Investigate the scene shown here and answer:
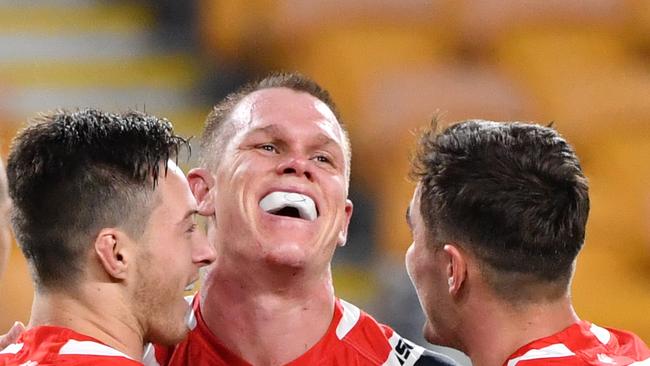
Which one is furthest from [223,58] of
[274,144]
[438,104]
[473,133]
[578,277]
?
[473,133]

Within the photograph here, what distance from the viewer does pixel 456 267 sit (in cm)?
239

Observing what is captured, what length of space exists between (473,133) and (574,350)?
0.53 meters

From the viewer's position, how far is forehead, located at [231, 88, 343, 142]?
275cm

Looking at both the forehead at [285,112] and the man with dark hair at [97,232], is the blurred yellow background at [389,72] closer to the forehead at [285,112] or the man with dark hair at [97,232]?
the forehead at [285,112]

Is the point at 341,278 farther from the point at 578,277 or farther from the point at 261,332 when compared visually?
the point at 261,332

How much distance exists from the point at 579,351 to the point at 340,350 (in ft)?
2.10

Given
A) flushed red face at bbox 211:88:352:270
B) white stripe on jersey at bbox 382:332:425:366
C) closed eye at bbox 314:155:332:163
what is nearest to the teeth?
flushed red face at bbox 211:88:352:270

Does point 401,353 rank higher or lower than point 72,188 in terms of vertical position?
lower

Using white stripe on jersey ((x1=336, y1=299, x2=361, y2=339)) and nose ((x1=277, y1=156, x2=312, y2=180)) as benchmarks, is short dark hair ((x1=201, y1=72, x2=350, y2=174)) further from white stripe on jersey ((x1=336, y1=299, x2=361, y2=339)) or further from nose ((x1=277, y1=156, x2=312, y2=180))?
white stripe on jersey ((x1=336, y1=299, x2=361, y2=339))

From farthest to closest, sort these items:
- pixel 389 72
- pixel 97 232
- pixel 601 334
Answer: pixel 389 72, pixel 601 334, pixel 97 232

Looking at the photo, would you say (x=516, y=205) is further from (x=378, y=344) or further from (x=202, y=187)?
(x=202, y=187)

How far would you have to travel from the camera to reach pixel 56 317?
2.15 meters

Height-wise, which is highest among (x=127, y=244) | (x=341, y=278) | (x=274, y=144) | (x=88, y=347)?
(x=274, y=144)

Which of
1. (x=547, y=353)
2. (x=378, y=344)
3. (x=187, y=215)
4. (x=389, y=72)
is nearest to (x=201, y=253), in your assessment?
(x=187, y=215)
